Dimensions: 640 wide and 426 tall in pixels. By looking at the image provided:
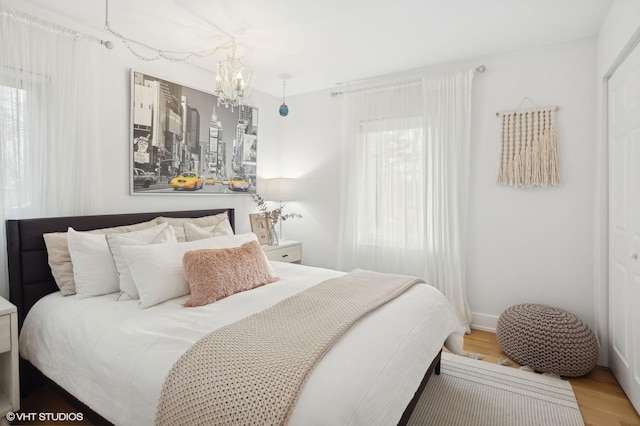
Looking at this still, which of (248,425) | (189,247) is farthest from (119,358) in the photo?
(189,247)

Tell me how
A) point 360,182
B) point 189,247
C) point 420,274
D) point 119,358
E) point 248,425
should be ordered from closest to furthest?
point 248,425, point 119,358, point 189,247, point 420,274, point 360,182

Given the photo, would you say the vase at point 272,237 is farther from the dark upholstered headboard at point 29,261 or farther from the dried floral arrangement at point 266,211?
the dark upholstered headboard at point 29,261

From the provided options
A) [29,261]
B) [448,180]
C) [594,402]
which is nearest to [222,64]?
[29,261]

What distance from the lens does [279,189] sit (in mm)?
4008

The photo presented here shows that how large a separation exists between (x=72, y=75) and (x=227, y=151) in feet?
4.81

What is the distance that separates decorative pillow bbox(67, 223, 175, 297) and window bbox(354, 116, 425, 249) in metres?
2.43

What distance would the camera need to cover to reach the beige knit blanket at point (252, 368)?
3.65 ft

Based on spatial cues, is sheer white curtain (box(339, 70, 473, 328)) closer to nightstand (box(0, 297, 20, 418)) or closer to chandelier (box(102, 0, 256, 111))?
chandelier (box(102, 0, 256, 111))

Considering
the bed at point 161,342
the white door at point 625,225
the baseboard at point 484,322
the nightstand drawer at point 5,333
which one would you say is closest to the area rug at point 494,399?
the bed at point 161,342

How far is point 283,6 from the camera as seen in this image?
2297mm

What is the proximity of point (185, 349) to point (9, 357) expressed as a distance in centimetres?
114

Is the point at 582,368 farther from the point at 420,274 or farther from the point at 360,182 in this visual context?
the point at 360,182

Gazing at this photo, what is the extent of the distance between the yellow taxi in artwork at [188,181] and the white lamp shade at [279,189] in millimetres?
876

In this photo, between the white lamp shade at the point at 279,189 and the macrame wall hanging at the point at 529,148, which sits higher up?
the macrame wall hanging at the point at 529,148
